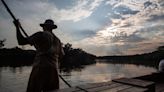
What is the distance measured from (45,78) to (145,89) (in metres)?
1.82

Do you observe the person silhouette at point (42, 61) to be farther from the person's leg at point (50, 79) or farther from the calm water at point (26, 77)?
the calm water at point (26, 77)

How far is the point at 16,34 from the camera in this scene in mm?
4203

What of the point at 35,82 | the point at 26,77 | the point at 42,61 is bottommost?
the point at 26,77

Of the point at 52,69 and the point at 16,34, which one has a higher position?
the point at 16,34

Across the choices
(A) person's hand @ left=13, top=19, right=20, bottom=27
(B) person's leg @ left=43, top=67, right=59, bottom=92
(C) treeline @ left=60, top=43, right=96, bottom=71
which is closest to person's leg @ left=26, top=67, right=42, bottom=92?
(B) person's leg @ left=43, top=67, right=59, bottom=92

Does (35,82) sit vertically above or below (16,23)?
below

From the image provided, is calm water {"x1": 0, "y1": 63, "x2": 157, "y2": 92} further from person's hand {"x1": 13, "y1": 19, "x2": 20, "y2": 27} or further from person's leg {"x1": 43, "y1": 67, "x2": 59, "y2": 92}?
person's hand {"x1": 13, "y1": 19, "x2": 20, "y2": 27}

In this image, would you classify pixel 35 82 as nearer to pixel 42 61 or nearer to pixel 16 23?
pixel 42 61

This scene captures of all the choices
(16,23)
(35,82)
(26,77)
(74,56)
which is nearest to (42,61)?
(35,82)

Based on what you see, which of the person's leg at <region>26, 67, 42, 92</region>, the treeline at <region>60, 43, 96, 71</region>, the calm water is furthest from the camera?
the treeline at <region>60, 43, 96, 71</region>

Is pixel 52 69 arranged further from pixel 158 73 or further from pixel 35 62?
pixel 158 73

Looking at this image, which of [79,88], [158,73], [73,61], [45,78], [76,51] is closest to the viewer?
[79,88]

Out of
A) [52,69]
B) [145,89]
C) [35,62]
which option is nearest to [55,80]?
[52,69]

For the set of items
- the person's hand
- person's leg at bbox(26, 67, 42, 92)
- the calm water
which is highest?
the person's hand
